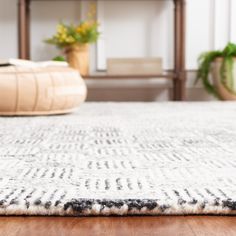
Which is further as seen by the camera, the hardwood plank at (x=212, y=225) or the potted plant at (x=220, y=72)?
the potted plant at (x=220, y=72)

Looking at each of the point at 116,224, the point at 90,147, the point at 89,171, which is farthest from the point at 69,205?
the point at 90,147

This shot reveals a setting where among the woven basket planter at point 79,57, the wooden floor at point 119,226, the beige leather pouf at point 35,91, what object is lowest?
the wooden floor at point 119,226

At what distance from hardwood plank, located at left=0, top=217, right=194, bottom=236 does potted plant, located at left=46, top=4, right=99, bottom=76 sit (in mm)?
2010

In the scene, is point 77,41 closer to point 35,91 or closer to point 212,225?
point 35,91

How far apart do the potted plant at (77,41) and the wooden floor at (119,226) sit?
201cm

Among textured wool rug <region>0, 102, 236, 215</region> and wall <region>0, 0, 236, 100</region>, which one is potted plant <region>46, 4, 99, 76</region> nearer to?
wall <region>0, 0, 236, 100</region>

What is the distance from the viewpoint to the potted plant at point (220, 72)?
2.33 meters

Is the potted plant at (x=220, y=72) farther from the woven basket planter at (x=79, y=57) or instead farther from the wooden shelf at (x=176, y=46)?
the woven basket planter at (x=79, y=57)

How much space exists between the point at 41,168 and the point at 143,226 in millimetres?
218

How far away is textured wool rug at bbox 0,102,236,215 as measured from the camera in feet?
1.27

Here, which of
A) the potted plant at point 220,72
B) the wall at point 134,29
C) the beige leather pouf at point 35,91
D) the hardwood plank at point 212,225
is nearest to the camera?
the hardwood plank at point 212,225

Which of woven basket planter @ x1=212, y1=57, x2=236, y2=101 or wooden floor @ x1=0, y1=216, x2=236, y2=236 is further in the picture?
woven basket planter @ x1=212, y1=57, x2=236, y2=101

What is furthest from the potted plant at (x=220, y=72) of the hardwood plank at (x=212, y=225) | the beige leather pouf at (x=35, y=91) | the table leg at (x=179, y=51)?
the hardwood plank at (x=212, y=225)

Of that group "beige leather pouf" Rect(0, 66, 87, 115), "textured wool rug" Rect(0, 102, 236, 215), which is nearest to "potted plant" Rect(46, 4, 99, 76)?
"beige leather pouf" Rect(0, 66, 87, 115)
